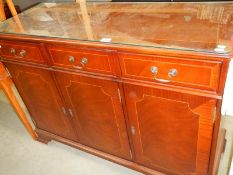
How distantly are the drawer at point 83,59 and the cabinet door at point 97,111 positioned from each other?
60 millimetres

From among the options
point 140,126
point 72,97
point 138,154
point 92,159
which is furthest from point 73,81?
point 92,159

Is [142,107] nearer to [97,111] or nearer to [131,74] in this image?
[131,74]

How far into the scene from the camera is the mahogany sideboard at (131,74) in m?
0.85

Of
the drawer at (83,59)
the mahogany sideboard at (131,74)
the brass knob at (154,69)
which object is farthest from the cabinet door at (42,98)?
the brass knob at (154,69)

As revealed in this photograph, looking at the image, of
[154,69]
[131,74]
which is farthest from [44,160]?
[154,69]

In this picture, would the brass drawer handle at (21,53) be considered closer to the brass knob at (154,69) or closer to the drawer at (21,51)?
the drawer at (21,51)

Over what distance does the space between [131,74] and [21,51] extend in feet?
2.14

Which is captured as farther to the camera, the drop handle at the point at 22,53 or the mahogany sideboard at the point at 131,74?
the drop handle at the point at 22,53

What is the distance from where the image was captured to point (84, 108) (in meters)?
1.28

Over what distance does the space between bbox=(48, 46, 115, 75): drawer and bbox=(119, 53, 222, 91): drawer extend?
74mm

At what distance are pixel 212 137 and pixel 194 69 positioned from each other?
12.2 inches

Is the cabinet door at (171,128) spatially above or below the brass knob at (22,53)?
below

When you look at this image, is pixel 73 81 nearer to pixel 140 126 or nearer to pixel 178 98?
pixel 140 126

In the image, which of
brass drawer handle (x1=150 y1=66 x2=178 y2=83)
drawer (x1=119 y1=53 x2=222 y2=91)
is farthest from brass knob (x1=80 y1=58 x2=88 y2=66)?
brass drawer handle (x1=150 y1=66 x2=178 y2=83)
